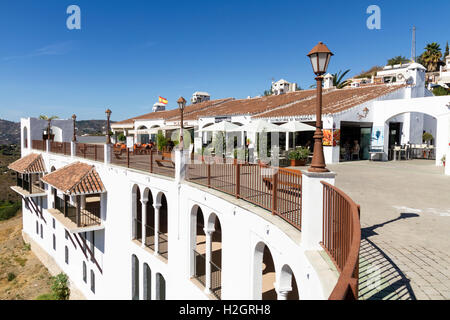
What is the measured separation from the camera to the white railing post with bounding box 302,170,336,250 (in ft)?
15.0

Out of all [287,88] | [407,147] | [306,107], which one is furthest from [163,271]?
[287,88]

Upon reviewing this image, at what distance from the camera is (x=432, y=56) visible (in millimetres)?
64938

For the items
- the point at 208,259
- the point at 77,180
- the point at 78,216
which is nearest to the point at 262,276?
the point at 208,259

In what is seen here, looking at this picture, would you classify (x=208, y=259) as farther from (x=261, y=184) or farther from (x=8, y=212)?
(x=8, y=212)

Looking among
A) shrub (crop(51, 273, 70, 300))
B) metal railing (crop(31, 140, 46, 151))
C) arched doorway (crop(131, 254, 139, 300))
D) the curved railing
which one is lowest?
shrub (crop(51, 273, 70, 300))

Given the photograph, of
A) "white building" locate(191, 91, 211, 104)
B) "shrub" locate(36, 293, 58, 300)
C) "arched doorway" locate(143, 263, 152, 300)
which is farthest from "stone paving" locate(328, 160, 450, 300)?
"white building" locate(191, 91, 211, 104)

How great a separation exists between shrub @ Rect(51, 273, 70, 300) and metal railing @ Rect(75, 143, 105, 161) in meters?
8.01

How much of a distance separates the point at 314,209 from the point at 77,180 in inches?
554

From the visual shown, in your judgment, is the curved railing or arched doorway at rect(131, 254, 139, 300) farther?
arched doorway at rect(131, 254, 139, 300)

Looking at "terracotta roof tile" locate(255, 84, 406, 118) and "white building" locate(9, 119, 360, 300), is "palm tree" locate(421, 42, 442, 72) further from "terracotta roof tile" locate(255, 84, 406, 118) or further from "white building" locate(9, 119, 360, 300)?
"white building" locate(9, 119, 360, 300)

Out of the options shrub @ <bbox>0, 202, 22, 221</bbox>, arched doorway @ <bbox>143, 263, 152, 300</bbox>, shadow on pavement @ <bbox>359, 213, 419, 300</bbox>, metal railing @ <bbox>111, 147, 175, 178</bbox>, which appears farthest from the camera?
shrub @ <bbox>0, 202, 22, 221</bbox>

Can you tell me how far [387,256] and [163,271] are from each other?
336 inches

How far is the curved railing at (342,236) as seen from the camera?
7.24ft
